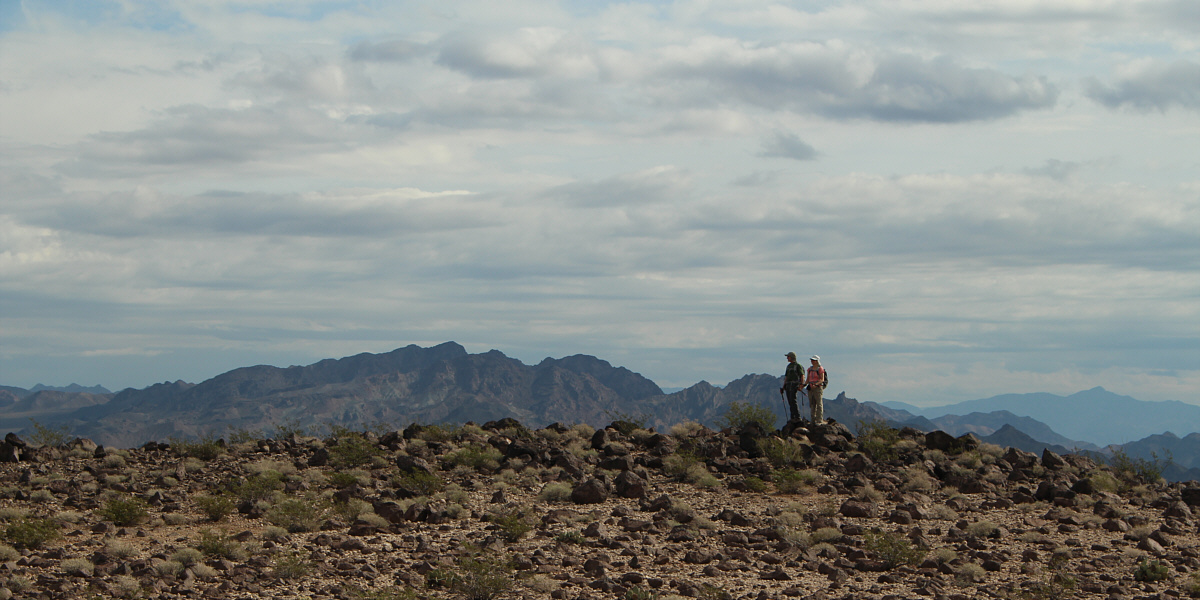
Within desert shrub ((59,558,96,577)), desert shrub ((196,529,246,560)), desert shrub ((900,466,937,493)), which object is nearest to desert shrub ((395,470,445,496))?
desert shrub ((196,529,246,560))

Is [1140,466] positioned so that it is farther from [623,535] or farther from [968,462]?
[623,535]

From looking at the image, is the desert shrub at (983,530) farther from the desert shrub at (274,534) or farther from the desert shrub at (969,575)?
the desert shrub at (274,534)

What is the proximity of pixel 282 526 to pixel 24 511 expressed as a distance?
5951mm

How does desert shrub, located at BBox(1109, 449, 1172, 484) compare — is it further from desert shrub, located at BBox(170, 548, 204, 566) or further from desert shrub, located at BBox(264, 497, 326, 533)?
desert shrub, located at BBox(170, 548, 204, 566)

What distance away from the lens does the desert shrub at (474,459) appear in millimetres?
28078

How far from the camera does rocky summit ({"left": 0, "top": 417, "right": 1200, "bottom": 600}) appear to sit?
1750cm

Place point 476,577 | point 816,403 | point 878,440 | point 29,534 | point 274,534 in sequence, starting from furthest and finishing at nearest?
point 816,403 → point 878,440 → point 274,534 → point 29,534 → point 476,577

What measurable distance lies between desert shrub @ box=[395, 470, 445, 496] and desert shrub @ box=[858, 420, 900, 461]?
44.7 ft

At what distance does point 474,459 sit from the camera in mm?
28188

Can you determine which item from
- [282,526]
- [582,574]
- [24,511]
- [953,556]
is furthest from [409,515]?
[953,556]

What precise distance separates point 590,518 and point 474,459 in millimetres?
6637

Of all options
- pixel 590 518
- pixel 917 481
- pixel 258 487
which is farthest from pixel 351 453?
pixel 917 481

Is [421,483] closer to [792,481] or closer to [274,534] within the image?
[274,534]

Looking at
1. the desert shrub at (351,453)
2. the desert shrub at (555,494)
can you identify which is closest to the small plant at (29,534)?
the desert shrub at (351,453)
